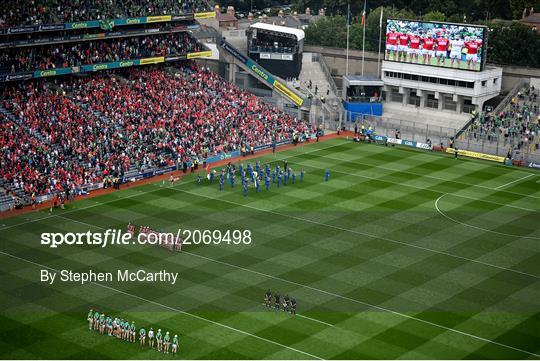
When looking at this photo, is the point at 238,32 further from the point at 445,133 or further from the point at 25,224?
the point at 25,224

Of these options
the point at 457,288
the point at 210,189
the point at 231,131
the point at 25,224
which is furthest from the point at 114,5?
the point at 457,288

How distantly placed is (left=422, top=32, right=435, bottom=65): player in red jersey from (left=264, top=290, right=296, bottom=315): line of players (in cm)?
4624

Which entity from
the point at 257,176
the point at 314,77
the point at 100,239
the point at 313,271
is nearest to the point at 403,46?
the point at 314,77

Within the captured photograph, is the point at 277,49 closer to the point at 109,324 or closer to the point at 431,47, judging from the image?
the point at 431,47

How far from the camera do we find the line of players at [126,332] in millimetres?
42469

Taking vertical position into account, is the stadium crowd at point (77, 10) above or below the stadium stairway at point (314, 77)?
above

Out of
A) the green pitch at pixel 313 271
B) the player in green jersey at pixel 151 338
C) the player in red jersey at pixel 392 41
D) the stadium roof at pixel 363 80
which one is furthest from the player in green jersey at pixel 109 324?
the player in red jersey at pixel 392 41

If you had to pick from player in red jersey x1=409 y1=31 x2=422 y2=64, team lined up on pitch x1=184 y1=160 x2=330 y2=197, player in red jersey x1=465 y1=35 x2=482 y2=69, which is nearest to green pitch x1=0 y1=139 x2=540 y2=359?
team lined up on pitch x1=184 y1=160 x2=330 y2=197

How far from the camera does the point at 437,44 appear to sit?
87812 mm

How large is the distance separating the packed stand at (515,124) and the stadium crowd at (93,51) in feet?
88.0

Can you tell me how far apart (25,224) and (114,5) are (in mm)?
28393

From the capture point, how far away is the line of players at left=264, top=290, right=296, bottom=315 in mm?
46688

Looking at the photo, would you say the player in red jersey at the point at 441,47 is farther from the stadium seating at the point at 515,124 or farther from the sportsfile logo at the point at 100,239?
the sportsfile logo at the point at 100,239

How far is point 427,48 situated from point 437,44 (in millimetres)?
1090
